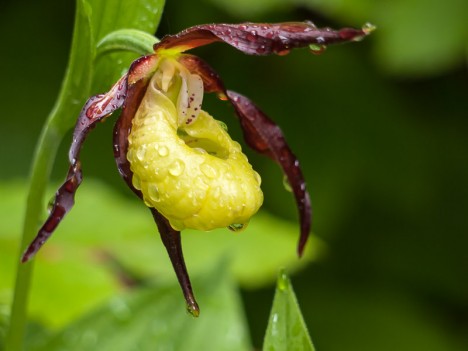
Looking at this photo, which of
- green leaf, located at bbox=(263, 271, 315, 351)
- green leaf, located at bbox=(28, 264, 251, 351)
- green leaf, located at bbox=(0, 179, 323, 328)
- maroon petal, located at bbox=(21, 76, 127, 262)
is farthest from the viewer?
green leaf, located at bbox=(0, 179, 323, 328)

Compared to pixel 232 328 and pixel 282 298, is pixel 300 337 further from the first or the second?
pixel 232 328

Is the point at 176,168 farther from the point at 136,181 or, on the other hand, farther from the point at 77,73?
the point at 77,73

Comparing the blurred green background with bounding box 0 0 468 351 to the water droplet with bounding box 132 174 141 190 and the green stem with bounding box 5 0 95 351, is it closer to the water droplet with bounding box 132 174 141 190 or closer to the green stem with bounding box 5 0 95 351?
the green stem with bounding box 5 0 95 351

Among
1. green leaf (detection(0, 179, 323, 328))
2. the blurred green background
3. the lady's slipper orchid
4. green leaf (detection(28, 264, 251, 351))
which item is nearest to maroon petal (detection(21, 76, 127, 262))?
the lady's slipper orchid

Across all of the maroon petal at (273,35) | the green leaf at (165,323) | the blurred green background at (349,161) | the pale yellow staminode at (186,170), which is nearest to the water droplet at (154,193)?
the pale yellow staminode at (186,170)

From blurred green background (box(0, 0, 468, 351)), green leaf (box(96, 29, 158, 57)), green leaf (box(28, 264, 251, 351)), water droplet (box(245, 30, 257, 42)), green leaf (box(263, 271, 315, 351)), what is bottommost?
blurred green background (box(0, 0, 468, 351))

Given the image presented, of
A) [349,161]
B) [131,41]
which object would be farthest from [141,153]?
[349,161]

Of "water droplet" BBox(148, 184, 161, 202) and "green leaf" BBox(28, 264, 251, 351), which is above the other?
"water droplet" BBox(148, 184, 161, 202)
